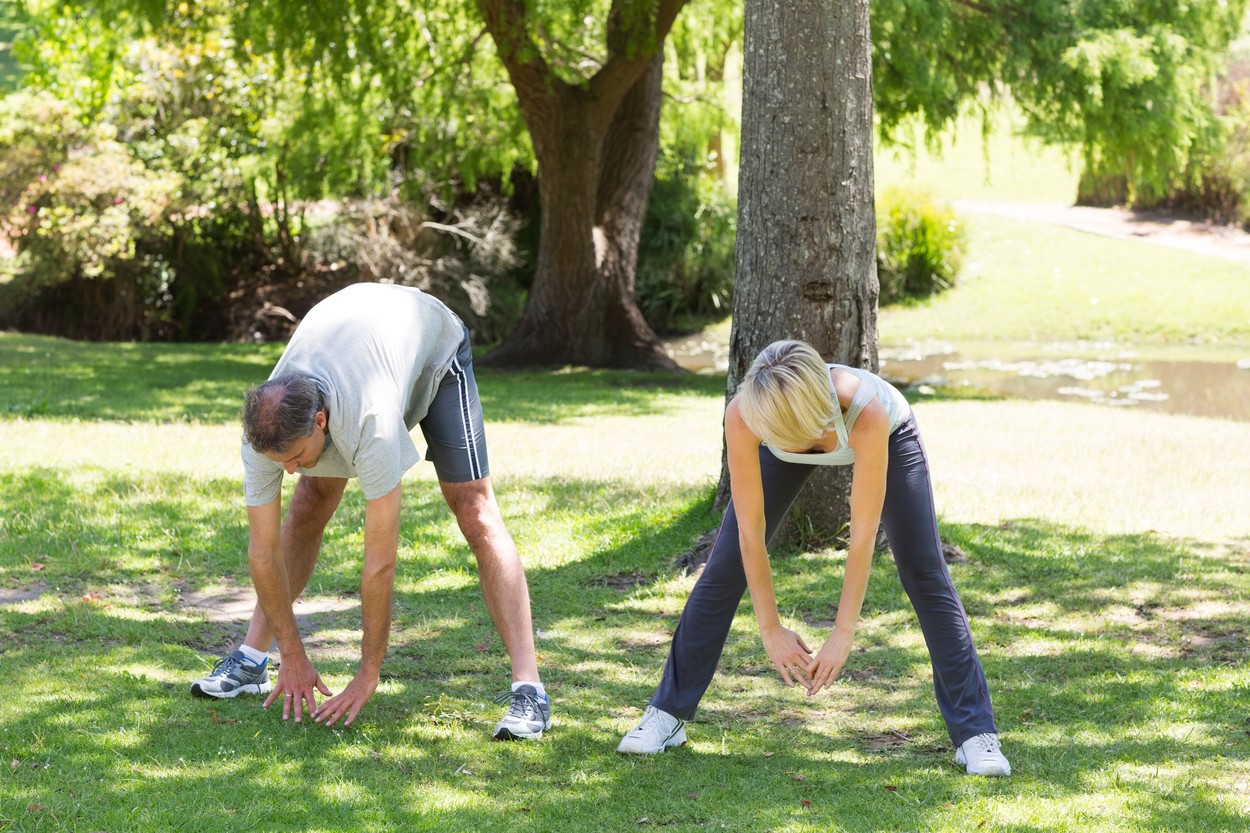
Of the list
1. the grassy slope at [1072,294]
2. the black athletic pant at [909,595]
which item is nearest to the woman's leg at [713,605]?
the black athletic pant at [909,595]

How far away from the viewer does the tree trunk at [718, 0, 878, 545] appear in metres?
6.47

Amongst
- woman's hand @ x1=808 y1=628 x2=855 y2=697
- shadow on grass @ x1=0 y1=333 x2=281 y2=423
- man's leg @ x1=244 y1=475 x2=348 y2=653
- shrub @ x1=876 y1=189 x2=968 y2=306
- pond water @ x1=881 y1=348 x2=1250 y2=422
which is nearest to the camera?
woman's hand @ x1=808 y1=628 x2=855 y2=697

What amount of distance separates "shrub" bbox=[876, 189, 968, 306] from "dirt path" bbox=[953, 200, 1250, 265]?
4.19 m

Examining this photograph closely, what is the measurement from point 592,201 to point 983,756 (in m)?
12.1

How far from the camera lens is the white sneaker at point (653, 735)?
14.4 ft

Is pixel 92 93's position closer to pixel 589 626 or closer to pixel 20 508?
pixel 20 508

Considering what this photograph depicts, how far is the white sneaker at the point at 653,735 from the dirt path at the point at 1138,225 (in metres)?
22.6

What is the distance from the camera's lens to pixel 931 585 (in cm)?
422

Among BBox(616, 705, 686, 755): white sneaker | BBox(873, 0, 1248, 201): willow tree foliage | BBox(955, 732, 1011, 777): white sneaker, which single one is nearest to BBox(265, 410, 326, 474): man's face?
BBox(616, 705, 686, 755): white sneaker

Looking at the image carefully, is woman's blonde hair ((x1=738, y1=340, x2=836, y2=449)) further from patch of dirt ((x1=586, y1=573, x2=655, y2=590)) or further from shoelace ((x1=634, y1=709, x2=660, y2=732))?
patch of dirt ((x1=586, y1=573, x2=655, y2=590))

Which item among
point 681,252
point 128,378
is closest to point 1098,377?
point 681,252

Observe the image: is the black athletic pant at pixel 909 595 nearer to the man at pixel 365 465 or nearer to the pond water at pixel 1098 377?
the man at pixel 365 465

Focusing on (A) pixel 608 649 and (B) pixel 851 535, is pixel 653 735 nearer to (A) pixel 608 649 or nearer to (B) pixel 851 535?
(B) pixel 851 535

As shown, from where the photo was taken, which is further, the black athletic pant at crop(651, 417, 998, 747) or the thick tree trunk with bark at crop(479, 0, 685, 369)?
the thick tree trunk with bark at crop(479, 0, 685, 369)
